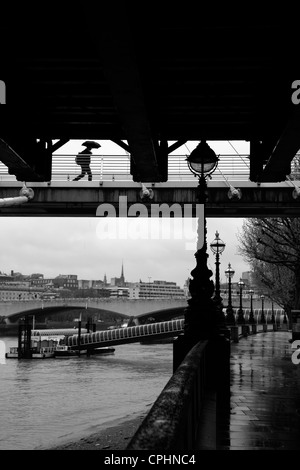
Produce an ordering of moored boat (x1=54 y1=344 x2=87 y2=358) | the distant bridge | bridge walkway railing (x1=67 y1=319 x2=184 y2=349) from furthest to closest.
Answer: the distant bridge < bridge walkway railing (x1=67 y1=319 x2=184 y2=349) < moored boat (x1=54 y1=344 x2=87 y2=358)

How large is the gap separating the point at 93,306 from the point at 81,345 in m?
21.8

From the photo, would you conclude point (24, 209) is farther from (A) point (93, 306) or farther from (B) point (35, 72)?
(A) point (93, 306)

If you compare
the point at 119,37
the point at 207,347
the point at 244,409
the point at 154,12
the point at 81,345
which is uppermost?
the point at 154,12

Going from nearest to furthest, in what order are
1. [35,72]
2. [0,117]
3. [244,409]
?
[35,72] < [0,117] < [244,409]

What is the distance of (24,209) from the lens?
103ft

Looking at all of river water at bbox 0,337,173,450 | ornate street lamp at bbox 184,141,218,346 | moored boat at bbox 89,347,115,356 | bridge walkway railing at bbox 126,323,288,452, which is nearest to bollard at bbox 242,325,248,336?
river water at bbox 0,337,173,450

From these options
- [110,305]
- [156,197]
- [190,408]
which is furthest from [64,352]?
[190,408]

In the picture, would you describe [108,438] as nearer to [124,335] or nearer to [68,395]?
[68,395]

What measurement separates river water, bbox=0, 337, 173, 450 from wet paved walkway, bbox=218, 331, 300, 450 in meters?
7.83

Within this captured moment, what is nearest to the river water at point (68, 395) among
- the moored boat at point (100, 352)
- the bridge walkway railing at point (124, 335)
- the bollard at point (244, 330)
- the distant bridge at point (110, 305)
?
the bollard at point (244, 330)

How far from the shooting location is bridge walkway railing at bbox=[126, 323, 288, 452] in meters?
2.77

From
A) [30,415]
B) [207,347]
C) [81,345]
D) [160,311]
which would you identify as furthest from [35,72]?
[160,311]

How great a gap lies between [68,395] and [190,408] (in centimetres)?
A: 2623

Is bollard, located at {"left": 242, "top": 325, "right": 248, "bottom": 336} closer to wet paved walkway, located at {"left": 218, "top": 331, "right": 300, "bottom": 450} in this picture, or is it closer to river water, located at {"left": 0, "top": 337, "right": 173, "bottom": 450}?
river water, located at {"left": 0, "top": 337, "right": 173, "bottom": 450}
